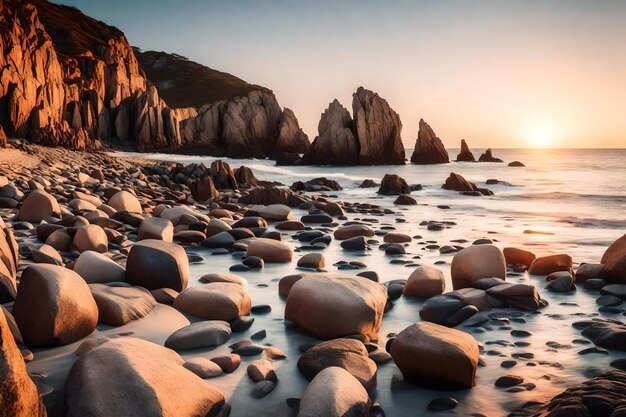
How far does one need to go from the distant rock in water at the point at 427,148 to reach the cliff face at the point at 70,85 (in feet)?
116

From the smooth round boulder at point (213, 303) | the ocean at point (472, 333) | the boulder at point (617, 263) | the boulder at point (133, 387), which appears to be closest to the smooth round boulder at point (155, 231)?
the ocean at point (472, 333)

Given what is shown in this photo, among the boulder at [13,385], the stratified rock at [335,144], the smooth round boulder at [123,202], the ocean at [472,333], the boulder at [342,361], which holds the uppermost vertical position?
the stratified rock at [335,144]

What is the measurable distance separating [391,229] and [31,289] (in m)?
6.91

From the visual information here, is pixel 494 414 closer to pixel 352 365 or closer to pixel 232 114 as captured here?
pixel 352 365

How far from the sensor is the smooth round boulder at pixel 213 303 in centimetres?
372

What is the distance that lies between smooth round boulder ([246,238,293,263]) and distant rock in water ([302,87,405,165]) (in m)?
45.2

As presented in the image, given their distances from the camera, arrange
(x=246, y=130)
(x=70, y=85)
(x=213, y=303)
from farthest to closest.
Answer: (x=246, y=130), (x=70, y=85), (x=213, y=303)

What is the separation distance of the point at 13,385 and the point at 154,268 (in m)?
2.78

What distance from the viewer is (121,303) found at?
3.53 meters

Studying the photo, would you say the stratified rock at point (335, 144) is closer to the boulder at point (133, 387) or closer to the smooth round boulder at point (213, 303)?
the smooth round boulder at point (213, 303)

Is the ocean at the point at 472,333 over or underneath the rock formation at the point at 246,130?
underneath

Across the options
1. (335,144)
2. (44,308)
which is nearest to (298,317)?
(44,308)

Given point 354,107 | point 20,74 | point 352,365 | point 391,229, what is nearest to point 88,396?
point 352,365

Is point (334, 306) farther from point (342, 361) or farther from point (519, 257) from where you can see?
point (519, 257)
